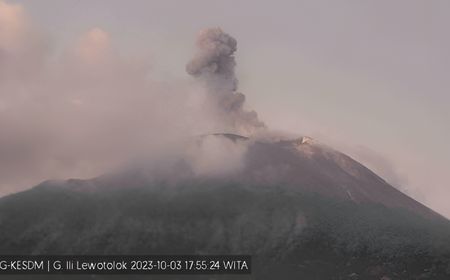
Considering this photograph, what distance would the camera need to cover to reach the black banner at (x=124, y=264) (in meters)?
148

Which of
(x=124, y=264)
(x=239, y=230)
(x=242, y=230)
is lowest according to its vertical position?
(x=124, y=264)

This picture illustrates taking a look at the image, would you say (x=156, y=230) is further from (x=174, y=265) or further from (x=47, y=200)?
(x=47, y=200)

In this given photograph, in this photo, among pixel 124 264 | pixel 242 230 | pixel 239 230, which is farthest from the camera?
pixel 239 230

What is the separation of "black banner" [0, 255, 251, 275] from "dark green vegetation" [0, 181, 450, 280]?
8.92 ft

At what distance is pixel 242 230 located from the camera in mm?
176625

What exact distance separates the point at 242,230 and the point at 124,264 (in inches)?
1570

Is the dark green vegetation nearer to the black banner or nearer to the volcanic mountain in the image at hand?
the volcanic mountain

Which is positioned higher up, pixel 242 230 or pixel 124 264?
pixel 242 230

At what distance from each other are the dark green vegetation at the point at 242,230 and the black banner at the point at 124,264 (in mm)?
2718

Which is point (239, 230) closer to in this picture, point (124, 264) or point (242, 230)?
point (242, 230)

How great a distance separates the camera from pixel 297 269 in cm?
15512

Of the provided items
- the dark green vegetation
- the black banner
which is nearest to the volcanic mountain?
the dark green vegetation

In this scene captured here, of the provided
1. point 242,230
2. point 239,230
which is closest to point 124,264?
point 239,230

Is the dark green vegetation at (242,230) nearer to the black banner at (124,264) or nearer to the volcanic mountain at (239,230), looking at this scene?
the volcanic mountain at (239,230)
